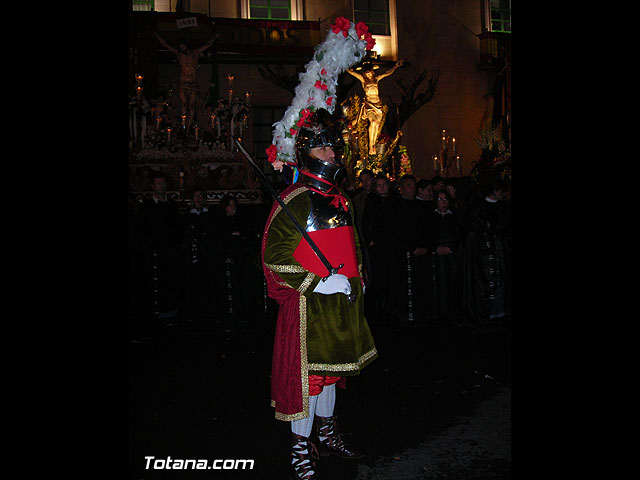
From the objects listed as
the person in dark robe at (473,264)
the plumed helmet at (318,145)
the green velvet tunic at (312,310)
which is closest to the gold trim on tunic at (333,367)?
the green velvet tunic at (312,310)

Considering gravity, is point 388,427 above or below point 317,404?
below

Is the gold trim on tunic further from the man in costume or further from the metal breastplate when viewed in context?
the metal breastplate

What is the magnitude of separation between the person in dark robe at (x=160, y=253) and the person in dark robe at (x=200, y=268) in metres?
0.14

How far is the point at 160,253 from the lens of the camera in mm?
8617

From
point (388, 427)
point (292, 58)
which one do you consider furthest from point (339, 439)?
point (292, 58)

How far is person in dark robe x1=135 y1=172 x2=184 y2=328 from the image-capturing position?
8.57 meters

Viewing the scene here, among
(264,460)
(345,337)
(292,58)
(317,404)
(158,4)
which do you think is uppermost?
(158,4)

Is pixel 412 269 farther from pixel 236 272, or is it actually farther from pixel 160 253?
pixel 160 253

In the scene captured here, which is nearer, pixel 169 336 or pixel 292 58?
pixel 169 336

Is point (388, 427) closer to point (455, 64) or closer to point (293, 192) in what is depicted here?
point (293, 192)

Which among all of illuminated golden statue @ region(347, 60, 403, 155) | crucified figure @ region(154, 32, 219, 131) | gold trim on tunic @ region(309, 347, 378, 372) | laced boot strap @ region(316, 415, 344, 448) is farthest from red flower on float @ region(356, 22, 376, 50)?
illuminated golden statue @ region(347, 60, 403, 155)

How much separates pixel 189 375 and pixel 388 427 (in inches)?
96.3

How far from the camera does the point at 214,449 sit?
13.8ft

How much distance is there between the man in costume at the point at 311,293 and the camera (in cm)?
365
